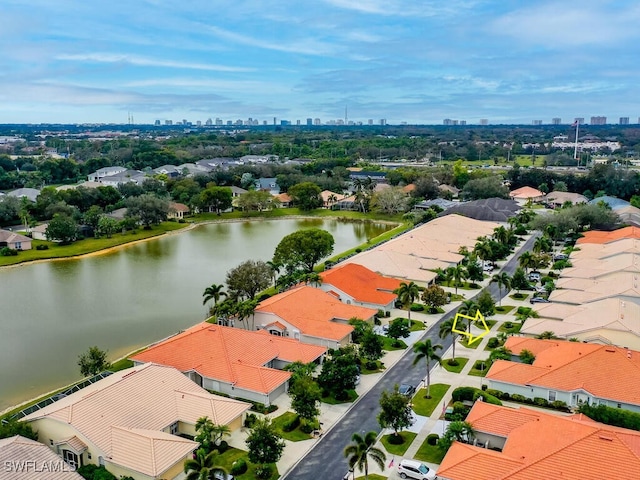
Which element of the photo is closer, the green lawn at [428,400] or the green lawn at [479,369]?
the green lawn at [428,400]

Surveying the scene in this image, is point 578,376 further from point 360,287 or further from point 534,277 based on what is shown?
point 534,277

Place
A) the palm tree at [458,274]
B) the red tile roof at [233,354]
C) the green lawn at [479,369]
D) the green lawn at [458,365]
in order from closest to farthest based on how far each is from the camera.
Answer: the red tile roof at [233,354]
the green lawn at [479,369]
the green lawn at [458,365]
the palm tree at [458,274]

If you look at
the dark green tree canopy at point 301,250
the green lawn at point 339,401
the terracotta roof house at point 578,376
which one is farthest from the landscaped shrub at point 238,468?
the dark green tree canopy at point 301,250

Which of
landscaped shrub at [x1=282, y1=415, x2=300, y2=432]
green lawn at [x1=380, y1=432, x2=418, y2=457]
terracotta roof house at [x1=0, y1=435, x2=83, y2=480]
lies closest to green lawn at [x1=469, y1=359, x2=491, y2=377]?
green lawn at [x1=380, y1=432, x2=418, y2=457]

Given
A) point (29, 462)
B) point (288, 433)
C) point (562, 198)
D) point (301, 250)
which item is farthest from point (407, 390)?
point (562, 198)

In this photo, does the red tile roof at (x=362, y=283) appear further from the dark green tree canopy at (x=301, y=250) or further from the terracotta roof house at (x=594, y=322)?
the terracotta roof house at (x=594, y=322)

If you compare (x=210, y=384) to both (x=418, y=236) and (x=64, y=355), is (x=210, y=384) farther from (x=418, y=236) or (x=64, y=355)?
(x=418, y=236)

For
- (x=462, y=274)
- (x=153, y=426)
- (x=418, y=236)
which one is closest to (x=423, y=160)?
(x=418, y=236)
